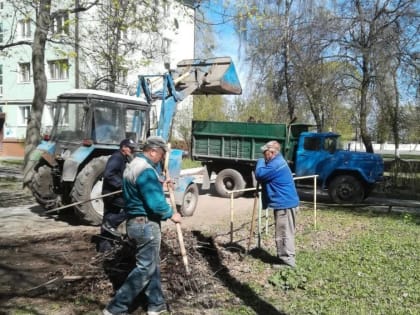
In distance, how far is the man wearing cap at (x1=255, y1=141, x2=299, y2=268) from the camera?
21.4 feet

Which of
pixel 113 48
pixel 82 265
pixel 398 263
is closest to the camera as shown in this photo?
pixel 82 265

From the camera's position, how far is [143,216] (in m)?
4.67

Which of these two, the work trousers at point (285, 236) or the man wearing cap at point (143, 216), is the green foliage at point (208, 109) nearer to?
the work trousers at point (285, 236)

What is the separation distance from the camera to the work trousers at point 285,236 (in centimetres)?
651

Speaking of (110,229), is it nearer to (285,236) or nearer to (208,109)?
(285,236)

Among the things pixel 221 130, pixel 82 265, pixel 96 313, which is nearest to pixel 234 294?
pixel 96 313

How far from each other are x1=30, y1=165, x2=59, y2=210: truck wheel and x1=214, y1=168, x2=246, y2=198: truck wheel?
623 cm

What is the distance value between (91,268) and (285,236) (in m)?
2.64

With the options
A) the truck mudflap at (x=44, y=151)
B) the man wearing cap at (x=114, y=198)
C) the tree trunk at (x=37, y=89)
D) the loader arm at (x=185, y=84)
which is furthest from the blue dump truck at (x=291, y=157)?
the man wearing cap at (x=114, y=198)

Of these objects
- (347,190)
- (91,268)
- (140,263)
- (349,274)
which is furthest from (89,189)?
(347,190)

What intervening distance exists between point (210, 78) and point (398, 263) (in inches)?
260

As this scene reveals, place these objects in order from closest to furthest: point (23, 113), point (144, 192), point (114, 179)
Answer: point (144, 192)
point (114, 179)
point (23, 113)

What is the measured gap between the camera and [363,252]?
734 cm

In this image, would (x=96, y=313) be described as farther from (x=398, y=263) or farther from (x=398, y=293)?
(x=398, y=263)
